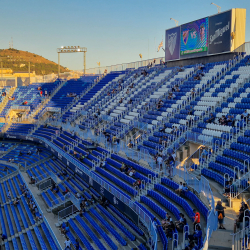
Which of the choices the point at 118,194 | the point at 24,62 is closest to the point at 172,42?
the point at 118,194

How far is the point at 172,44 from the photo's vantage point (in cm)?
2844

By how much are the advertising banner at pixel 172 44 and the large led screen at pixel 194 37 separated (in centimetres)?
66

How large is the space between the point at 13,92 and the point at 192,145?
101 feet

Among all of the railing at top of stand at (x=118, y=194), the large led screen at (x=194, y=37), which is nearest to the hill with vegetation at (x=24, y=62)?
the large led screen at (x=194, y=37)

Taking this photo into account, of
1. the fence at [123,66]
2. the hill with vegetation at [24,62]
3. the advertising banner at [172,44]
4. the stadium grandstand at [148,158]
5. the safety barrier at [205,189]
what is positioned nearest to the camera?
the safety barrier at [205,189]

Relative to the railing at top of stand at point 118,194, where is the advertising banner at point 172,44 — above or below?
above

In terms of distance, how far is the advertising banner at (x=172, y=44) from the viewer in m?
27.8

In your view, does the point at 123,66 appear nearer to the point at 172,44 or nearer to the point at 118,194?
the point at 172,44

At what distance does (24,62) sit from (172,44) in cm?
9241

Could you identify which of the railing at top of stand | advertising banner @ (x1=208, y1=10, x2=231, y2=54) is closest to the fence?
advertising banner @ (x1=208, y1=10, x2=231, y2=54)

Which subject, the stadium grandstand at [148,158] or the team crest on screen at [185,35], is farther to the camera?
the team crest on screen at [185,35]

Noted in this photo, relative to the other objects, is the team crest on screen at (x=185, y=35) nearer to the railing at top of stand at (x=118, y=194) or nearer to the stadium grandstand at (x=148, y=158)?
the stadium grandstand at (x=148, y=158)

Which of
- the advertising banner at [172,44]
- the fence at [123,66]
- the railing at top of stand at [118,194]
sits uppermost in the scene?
the advertising banner at [172,44]

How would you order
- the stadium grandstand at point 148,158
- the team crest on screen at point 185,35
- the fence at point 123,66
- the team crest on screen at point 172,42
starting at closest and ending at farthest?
the stadium grandstand at point 148,158, the team crest on screen at point 185,35, the team crest on screen at point 172,42, the fence at point 123,66
